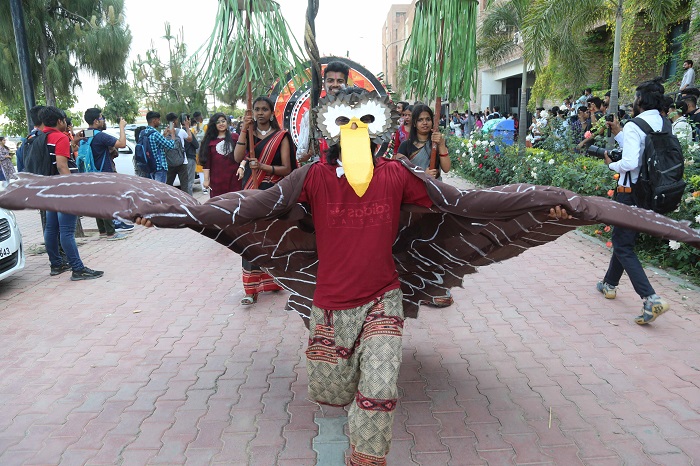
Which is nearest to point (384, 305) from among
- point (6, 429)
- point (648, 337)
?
point (6, 429)

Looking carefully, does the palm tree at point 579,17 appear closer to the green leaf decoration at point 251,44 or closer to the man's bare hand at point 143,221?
the green leaf decoration at point 251,44

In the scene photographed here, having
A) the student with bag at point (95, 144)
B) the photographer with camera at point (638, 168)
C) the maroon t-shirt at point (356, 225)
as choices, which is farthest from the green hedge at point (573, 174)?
the student with bag at point (95, 144)

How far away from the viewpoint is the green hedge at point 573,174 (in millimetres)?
5887

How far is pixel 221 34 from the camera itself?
3.55m

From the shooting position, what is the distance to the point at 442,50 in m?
3.72

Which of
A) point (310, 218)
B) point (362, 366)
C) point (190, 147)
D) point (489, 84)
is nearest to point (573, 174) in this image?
point (310, 218)

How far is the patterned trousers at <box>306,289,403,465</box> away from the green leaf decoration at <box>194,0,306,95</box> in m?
1.70

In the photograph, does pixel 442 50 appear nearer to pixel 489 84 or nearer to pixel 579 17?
pixel 579 17

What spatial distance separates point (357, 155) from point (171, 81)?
7.05m

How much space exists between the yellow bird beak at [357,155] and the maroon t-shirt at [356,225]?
95mm

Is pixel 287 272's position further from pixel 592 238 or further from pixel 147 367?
pixel 592 238

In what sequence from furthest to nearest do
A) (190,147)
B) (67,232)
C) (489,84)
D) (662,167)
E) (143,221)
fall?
(489,84), (190,147), (67,232), (662,167), (143,221)

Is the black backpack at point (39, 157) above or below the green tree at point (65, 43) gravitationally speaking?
below

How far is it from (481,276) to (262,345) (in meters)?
3.02
